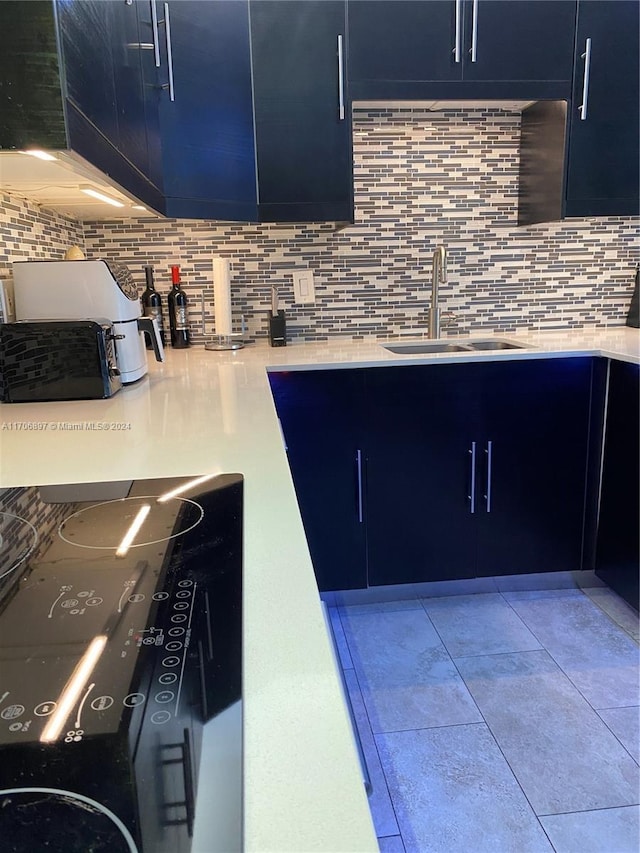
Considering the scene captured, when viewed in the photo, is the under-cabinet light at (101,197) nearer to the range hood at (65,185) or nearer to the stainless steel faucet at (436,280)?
the range hood at (65,185)

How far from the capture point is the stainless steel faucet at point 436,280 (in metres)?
2.51

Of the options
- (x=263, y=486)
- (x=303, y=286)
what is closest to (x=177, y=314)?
(x=303, y=286)

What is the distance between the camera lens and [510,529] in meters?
2.29

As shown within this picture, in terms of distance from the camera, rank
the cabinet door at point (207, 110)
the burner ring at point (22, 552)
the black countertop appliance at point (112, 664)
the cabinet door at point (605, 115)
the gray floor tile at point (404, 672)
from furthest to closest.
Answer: the cabinet door at point (605, 115) → the cabinet door at point (207, 110) → the gray floor tile at point (404, 672) → the burner ring at point (22, 552) → the black countertop appliance at point (112, 664)

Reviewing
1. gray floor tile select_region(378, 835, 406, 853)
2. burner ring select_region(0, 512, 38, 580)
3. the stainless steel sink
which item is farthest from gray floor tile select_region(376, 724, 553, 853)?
the stainless steel sink

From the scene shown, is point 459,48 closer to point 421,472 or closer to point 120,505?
point 421,472

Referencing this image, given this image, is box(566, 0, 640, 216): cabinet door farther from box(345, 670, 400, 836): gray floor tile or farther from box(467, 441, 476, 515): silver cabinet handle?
box(345, 670, 400, 836): gray floor tile

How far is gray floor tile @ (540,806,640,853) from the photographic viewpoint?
1.28 meters

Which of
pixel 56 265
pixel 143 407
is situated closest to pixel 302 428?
pixel 143 407

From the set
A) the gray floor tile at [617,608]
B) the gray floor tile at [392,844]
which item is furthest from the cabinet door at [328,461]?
the gray floor tile at [392,844]

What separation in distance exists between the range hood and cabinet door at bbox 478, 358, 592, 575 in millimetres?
1374

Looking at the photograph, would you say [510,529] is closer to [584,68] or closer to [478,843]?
[478,843]

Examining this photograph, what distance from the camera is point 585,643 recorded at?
1994 millimetres

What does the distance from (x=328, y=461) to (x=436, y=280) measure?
0.94 m
